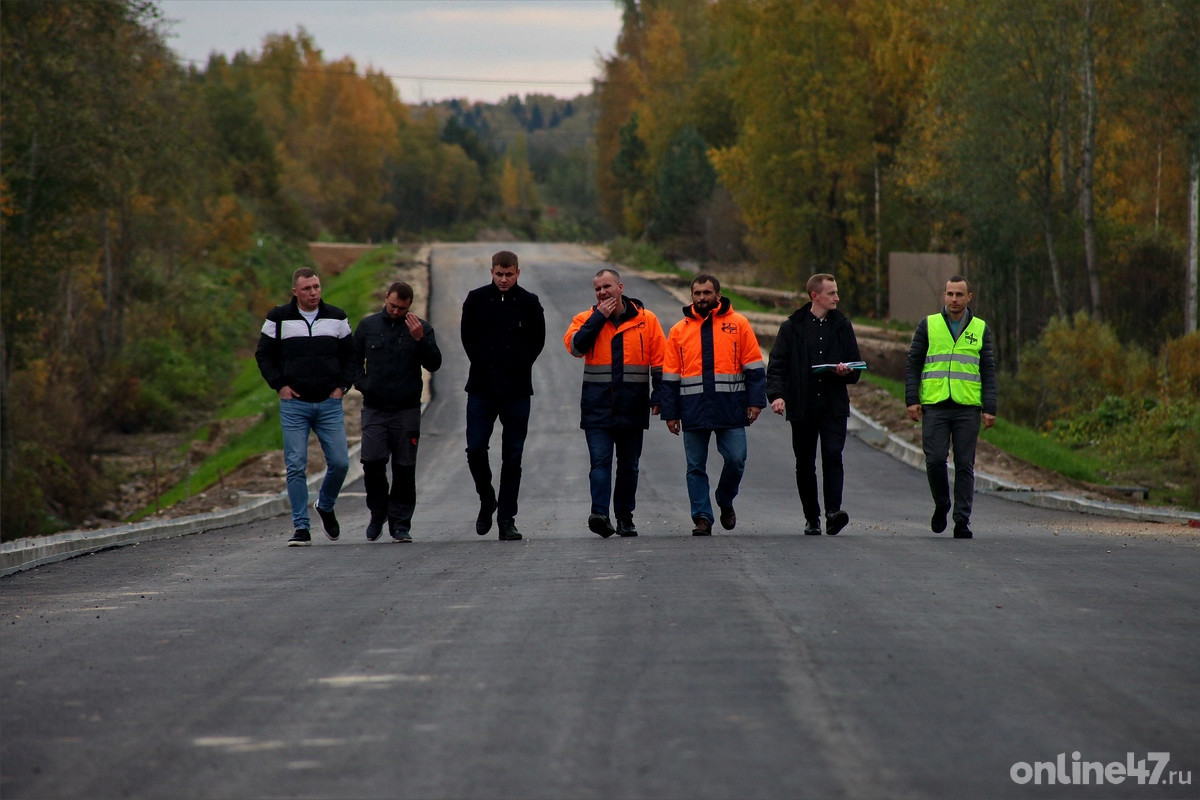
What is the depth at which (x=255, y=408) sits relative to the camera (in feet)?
127

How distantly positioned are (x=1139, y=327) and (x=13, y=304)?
93.0ft

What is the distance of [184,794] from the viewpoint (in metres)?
4.38

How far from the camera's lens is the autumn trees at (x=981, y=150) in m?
36.6

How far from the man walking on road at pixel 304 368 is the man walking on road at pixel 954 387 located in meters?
4.88

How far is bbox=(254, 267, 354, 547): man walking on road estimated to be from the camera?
1195cm

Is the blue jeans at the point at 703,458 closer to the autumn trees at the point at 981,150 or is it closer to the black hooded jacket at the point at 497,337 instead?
the black hooded jacket at the point at 497,337

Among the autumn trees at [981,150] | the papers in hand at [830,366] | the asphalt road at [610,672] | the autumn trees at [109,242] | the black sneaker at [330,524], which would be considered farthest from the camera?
the autumn trees at [981,150]

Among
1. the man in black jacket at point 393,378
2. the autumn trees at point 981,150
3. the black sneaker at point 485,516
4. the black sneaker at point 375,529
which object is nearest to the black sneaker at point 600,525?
the black sneaker at point 485,516

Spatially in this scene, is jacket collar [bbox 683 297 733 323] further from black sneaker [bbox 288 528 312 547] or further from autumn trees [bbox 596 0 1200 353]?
autumn trees [bbox 596 0 1200 353]

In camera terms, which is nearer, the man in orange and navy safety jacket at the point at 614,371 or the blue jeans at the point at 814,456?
the man in orange and navy safety jacket at the point at 614,371

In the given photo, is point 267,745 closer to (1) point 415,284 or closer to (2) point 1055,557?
(2) point 1055,557

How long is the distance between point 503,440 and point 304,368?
181 cm

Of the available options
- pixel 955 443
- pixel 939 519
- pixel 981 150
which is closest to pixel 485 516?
pixel 939 519

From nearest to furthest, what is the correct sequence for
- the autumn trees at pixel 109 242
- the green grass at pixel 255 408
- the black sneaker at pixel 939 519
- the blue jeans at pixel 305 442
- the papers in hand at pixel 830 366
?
the papers in hand at pixel 830 366, the blue jeans at pixel 305 442, the black sneaker at pixel 939 519, the green grass at pixel 255 408, the autumn trees at pixel 109 242
